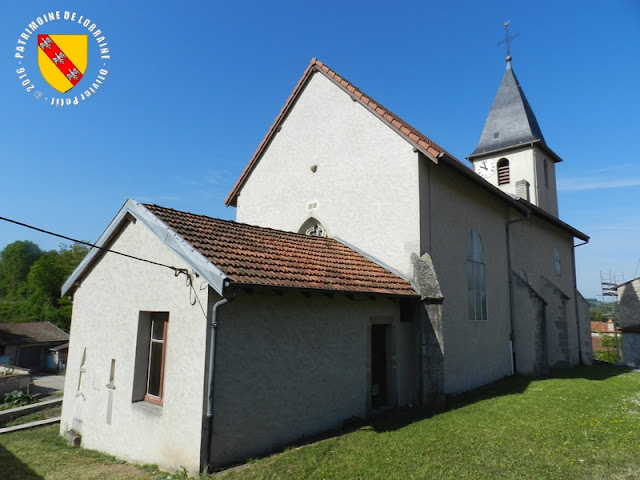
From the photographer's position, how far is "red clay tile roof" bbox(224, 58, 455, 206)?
10.4 meters

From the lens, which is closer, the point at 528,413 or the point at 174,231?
the point at 174,231

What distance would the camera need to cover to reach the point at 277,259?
7910 mm

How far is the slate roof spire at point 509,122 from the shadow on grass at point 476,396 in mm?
11359

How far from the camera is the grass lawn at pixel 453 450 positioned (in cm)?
581

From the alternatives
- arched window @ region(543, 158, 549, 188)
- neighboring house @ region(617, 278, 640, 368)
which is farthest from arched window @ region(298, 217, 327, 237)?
neighboring house @ region(617, 278, 640, 368)

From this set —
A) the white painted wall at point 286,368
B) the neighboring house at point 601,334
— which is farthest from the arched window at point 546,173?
the neighboring house at point 601,334

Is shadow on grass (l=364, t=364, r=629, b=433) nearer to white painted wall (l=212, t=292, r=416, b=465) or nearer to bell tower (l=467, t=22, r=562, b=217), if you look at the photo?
white painted wall (l=212, t=292, r=416, b=465)

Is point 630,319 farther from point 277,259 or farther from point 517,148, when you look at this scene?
point 277,259

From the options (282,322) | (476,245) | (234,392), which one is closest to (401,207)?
(476,245)

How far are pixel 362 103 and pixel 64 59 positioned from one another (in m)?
7.49

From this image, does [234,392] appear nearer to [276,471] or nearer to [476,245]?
[276,471]

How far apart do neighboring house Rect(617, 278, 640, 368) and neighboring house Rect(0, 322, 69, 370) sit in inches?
1992

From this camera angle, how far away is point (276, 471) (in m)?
5.79

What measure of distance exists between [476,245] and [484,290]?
1522 millimetres
